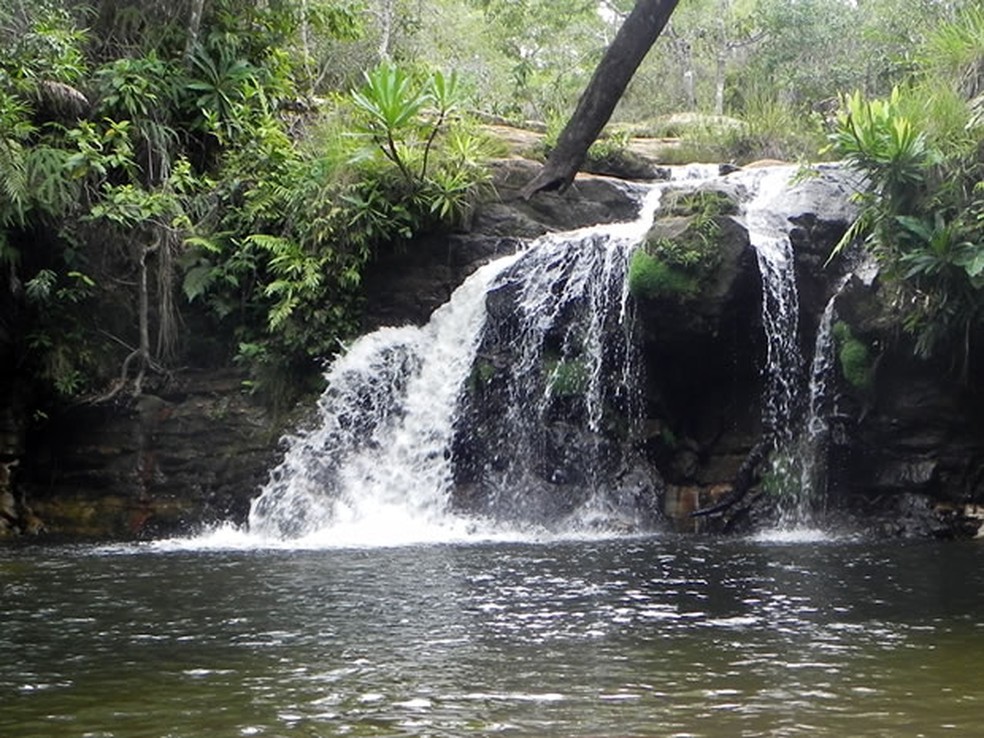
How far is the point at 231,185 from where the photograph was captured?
1431cm

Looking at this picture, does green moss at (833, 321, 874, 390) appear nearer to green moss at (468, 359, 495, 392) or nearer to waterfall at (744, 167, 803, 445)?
waterfall at (744, 167, 803, 445)

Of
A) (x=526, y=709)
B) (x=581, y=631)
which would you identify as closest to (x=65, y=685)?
(x=526, y=709)

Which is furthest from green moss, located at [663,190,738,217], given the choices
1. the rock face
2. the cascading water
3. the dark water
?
the rock face

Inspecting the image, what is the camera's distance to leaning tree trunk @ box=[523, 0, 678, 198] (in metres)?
11.0

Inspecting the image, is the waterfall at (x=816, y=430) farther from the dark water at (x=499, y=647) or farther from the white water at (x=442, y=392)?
the dark water at (x=499, y=647)

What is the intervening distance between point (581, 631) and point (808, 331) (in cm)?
704

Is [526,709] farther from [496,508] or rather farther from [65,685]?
[496,508]

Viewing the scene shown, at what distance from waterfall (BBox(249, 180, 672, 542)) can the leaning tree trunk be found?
85 centimetres

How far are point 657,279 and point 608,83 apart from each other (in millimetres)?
1966

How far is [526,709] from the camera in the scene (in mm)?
4590

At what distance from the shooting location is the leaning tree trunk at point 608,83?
1098cm

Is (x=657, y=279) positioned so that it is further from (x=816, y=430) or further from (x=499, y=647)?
(x=499, y=647)

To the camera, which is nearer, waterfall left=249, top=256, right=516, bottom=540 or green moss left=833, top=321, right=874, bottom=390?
green moss left=833, top=321, right=874, bottom=390

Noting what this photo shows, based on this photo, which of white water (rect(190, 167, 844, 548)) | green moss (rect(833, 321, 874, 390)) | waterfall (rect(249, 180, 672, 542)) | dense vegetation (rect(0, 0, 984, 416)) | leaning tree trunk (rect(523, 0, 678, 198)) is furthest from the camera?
waterfall (rect(249, 180, 672, 542))
